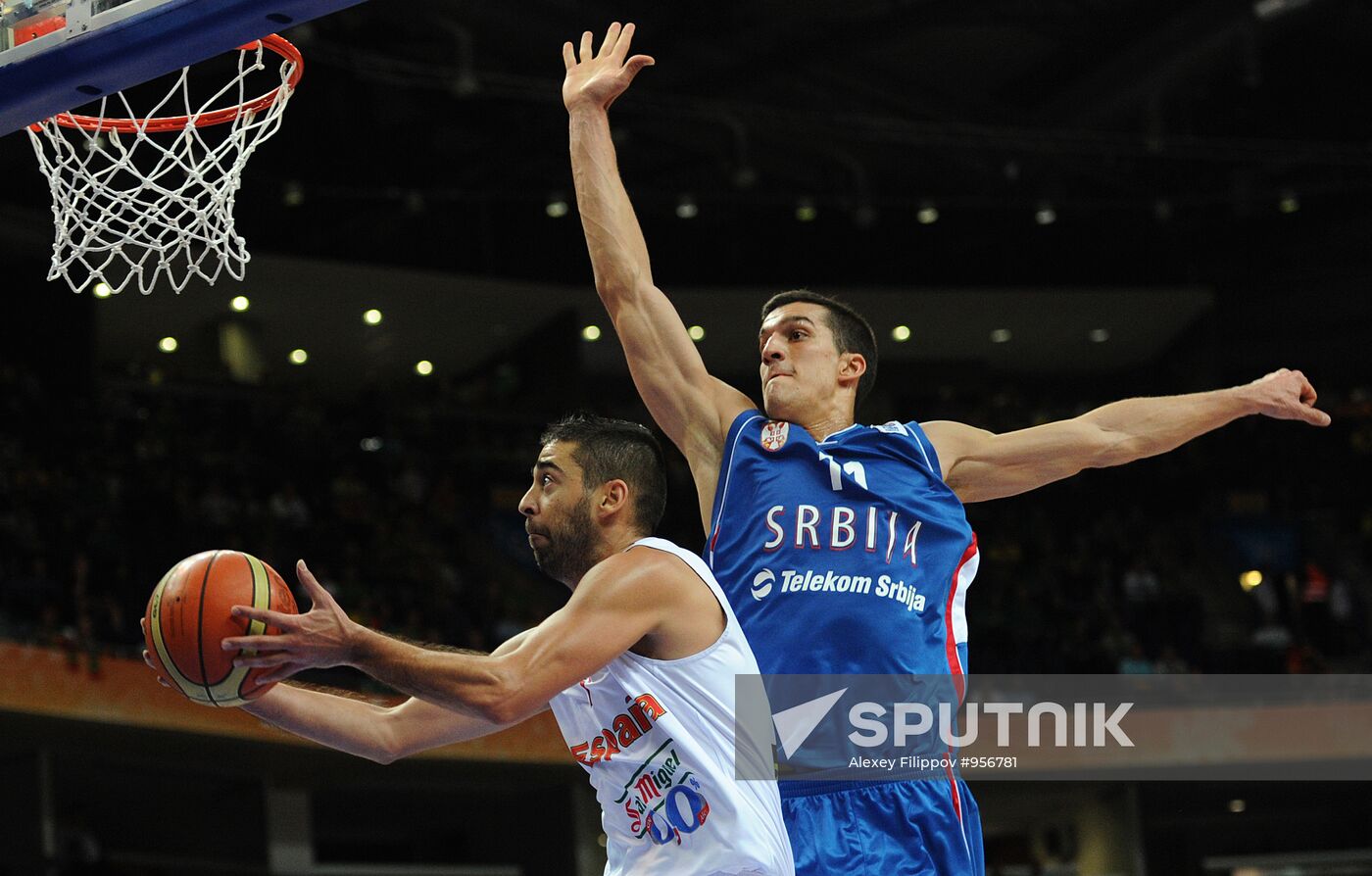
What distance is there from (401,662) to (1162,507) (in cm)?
1906

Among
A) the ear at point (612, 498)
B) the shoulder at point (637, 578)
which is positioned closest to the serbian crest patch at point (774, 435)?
the ear at point (612, 498)

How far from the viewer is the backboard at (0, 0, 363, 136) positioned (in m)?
3.84

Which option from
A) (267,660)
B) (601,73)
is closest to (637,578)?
(267,660)

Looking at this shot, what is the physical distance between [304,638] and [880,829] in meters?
1.55

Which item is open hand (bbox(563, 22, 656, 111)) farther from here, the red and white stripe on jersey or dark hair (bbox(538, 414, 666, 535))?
the red and white stripe on jersey

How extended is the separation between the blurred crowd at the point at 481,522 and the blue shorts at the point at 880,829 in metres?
10.2

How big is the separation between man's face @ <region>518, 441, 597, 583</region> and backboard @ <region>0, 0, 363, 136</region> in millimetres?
1179

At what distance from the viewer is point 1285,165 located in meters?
20.2

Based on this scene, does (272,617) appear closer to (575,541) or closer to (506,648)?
(506,648)

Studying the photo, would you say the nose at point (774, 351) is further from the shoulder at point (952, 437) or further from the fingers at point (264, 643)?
the fingers at point (264, 643)

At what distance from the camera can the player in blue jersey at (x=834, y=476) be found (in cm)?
388

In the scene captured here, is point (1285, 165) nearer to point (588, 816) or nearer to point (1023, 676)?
point (1023, 676)

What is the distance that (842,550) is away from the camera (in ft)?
13.2

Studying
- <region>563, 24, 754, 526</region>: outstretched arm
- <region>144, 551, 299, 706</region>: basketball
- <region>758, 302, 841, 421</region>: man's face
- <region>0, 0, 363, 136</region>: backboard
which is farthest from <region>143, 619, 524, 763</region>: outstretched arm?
<region>0, 0, 363, 136</region>: backboard
